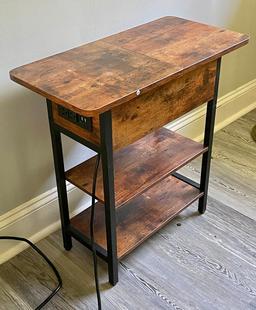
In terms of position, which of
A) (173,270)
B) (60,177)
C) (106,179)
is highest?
(106,179)

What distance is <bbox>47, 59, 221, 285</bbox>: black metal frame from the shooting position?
50.4 inches

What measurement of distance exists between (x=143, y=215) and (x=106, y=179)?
1.46ft

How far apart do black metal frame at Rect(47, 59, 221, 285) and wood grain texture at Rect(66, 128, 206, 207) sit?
4cm

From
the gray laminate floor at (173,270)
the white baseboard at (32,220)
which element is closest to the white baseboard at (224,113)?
the gray laminate floor at (173,270)

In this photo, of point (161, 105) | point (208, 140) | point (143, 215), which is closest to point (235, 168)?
point (208, 140)

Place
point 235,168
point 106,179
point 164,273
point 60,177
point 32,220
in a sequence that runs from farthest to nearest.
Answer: point 235,168
point 32,220
point 164,273
point 60,177
point 106,179

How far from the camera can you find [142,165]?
1599 millimetres

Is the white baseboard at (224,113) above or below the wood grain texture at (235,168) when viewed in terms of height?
above

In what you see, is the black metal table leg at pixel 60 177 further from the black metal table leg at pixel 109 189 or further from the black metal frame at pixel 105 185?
the black metal table leg at pixel 109 189

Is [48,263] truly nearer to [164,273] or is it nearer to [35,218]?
[35,218]

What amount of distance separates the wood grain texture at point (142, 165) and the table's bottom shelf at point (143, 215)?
0.74 ft

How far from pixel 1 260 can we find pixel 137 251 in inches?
20.5

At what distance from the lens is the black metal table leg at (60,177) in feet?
4.75

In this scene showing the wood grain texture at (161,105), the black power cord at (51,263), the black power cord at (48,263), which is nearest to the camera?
the wood grain texture at (161,105)
